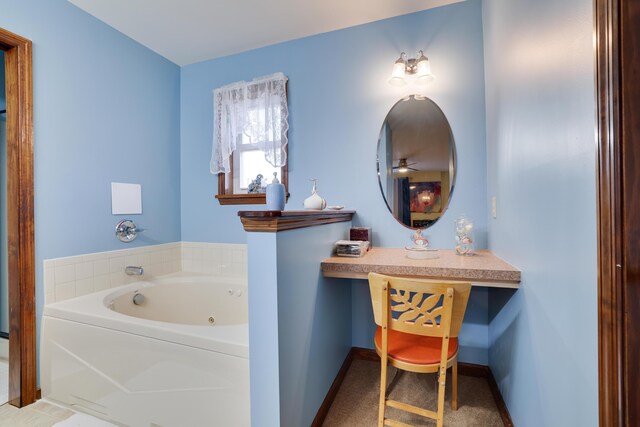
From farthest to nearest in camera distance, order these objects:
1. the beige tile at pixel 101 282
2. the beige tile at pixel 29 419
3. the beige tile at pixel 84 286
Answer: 1. the beige tile at pixel 101 282
2. the beige tile at pixel 84 286
3. the beige tile at pixel 29 419

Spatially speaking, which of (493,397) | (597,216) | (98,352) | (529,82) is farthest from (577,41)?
(98,352)

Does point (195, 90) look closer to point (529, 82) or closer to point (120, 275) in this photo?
point (120, 275)

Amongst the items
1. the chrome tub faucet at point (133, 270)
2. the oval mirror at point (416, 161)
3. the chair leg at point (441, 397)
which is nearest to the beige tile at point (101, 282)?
the chrome tub faucet at point (133, 270)

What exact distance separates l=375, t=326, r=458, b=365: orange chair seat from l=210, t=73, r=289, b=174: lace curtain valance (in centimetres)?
156

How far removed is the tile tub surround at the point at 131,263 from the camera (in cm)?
179

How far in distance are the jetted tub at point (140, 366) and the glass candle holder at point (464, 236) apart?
139cm

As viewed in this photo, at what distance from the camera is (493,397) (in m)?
1.65

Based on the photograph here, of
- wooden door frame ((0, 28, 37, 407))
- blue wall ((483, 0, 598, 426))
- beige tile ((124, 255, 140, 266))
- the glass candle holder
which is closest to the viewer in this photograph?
blue wall ((483, 0, 598, 426))

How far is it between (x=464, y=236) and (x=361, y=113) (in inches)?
46.1

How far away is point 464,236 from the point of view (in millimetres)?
1775

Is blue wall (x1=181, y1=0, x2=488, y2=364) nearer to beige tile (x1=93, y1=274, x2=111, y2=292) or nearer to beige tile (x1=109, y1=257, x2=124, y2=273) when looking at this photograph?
beige tile (x1=109, y1=257, x2=124, y2=273)

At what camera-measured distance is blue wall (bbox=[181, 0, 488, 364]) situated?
1.91m

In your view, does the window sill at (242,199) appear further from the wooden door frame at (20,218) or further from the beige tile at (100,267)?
the wooden door frame at (20,218)

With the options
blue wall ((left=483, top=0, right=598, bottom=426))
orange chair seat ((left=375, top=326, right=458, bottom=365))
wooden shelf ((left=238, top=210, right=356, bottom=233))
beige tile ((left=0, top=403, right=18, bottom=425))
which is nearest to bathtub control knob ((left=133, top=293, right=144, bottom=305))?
beige tile ((left=0, top=403, right=18, bottom=425))
